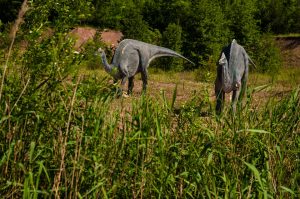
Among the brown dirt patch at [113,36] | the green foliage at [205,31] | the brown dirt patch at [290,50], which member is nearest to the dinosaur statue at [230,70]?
the green foliage at [205,31]

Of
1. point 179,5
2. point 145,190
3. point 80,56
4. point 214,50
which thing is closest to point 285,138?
point 145,190

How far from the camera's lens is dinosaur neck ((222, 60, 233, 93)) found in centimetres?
651

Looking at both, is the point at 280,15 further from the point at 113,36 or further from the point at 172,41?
the point at 113,36

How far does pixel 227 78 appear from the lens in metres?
6.57

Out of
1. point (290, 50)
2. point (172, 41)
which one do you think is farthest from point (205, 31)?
point (290, 50)

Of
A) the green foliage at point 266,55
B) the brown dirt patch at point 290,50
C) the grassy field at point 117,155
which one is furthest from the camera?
the brown dirt patch at point 290,50

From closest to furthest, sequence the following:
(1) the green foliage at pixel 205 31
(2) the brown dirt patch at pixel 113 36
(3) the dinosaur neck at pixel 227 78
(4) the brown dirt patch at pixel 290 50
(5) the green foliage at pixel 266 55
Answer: (3) the dinosaur neck at pixel 227 78
(5) the green foliage at pixel 266 55
(1) the green foliage at pixel 205 31
(2) the brown dirt patch at pixel 113 36
(4) the brown dirt patch at pixel 290 50

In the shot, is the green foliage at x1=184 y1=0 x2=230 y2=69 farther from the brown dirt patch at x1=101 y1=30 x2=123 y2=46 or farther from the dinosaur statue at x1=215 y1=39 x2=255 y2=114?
the dinosaur statue at x1=215 y1=39 x2=255 y2=114

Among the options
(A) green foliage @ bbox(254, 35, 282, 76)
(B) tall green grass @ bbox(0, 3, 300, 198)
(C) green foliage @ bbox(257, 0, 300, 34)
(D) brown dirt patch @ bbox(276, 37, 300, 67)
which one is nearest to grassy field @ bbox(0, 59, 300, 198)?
(B) tall green grass @ bbox(0, 3, 300, 198)

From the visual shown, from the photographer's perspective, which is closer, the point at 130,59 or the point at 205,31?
the point at 130,59

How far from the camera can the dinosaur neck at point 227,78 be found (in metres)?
6.51

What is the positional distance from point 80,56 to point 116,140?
1.41ft

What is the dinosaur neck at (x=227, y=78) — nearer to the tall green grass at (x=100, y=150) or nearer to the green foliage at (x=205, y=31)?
the tall green grass at (x=100, y=150)

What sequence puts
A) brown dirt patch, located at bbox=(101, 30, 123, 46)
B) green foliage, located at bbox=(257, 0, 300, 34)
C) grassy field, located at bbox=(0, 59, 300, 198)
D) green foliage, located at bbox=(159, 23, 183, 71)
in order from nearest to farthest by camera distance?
grassy field, located at bbox=(0, 59, 300, 198), green foliage, located at bbox=(159, 23, 183, 71), brown dirt patch, located at bbox=(101, 30, 123, 46), green foliage, located at bbox=(257, 0, 300, 34)
